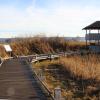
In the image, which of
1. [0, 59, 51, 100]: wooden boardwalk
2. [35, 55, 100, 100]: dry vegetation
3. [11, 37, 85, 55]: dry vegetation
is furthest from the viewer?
[11, 37, 85, 55]: dry vegetation

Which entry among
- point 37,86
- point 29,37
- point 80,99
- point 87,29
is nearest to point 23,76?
point 37,86

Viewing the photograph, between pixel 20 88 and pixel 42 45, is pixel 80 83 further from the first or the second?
pixel 42 45

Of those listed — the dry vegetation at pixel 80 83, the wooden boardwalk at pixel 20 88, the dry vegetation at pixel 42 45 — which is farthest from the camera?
the dry vegetation at pixel 42 45

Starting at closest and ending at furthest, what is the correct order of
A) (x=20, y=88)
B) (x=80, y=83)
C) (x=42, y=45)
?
(x=20, y=88) < (x=80, y=83) < (x=42, y=45)

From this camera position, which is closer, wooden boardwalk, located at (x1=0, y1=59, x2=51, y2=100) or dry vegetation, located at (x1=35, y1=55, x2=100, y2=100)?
wooden boardwalk, located at (x1=0, y1=59, x2=51, y2=100)

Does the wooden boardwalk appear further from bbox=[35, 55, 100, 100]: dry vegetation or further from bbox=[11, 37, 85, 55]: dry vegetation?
bbox=[11, 37, 85, 55]: dry vegetation

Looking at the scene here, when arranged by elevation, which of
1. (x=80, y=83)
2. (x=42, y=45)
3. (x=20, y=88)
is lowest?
(x=80, y=83)

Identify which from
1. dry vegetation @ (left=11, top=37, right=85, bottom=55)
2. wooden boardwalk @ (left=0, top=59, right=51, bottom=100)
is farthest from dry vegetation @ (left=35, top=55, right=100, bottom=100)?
dry vegetation @ (left=11, top=37, right=85, bottom=55)

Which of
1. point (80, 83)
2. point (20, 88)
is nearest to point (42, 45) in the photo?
point (80, 83)

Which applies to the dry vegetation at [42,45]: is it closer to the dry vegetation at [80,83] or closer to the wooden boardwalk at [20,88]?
the dry vegetation at [80,83]

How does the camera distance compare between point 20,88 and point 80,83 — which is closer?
point 20,88

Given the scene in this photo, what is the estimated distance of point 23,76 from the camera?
1104 inches

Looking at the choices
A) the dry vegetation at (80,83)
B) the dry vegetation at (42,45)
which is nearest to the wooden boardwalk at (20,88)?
the dry vegetation at (80,83)

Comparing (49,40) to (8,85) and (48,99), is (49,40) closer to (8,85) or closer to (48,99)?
(8,85)
